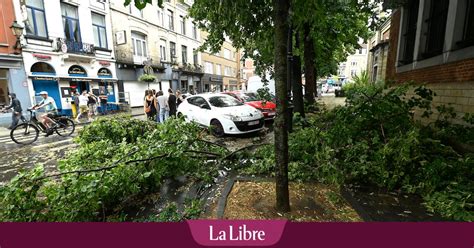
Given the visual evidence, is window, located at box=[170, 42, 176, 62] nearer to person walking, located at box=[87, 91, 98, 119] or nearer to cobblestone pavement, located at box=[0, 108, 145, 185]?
person walking, located at box=[87, 91, 98, 119]

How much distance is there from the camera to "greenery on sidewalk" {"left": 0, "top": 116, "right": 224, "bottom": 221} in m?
2.65

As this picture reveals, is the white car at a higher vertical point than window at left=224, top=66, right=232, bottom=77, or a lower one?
lower

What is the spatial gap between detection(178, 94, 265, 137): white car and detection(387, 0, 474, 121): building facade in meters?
4.97

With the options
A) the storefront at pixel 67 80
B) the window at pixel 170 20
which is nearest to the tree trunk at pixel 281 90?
the storefront at pixel 67 80

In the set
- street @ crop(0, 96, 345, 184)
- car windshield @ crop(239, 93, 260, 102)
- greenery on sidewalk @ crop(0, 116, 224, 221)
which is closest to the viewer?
greenery on sidewalk @ crop(0, 116, 224, 221)

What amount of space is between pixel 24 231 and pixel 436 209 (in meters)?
4.50

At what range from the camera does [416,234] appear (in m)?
1.87

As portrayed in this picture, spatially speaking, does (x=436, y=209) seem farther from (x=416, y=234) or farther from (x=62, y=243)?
(x=62, y=243)

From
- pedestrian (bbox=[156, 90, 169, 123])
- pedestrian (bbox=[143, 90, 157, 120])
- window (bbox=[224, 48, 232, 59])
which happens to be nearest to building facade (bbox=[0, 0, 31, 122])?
pedestrian (bbox=[143, 90, 157, 120])

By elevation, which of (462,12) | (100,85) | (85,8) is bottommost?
(100,85)

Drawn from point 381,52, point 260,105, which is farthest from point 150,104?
point 381,52

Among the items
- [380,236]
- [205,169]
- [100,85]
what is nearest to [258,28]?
[205,169]

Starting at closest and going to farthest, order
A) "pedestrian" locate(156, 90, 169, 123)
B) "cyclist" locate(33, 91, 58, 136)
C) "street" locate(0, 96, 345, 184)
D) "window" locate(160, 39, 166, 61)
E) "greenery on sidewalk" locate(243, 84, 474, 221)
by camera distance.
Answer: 1. "greenery on sidewalk" locate(243, 84, 474, 221)
2. "street" locate(0, 96, 345, 184)
3. "cyclist" locate(33, 91, 58, 136)
4. "pedestrian" locate(156, 90, 169, 123)
5. "window" locate(160, 39, 166, 61)

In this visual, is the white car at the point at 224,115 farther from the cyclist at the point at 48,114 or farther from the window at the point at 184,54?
the window at the point at 184,54
